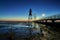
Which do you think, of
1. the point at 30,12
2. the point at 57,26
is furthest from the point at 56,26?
the point at 30,12

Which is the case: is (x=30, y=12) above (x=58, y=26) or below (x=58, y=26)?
above

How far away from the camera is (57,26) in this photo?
95.8ft

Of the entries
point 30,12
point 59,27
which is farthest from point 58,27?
point 30,12

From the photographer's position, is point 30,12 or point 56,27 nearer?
point 56,27

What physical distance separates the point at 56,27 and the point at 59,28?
1397mm

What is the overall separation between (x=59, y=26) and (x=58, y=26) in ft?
1.06

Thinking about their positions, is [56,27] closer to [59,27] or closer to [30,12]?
[59,27]

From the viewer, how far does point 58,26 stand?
95.3 feet

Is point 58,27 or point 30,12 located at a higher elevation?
point 30,12

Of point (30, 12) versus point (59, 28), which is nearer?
point (59, 28)

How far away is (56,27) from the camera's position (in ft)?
98.4

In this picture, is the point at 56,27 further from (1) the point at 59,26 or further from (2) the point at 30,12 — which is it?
(2) the point at 30,12

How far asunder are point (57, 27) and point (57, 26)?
644 mm

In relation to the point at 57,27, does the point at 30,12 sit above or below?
above
